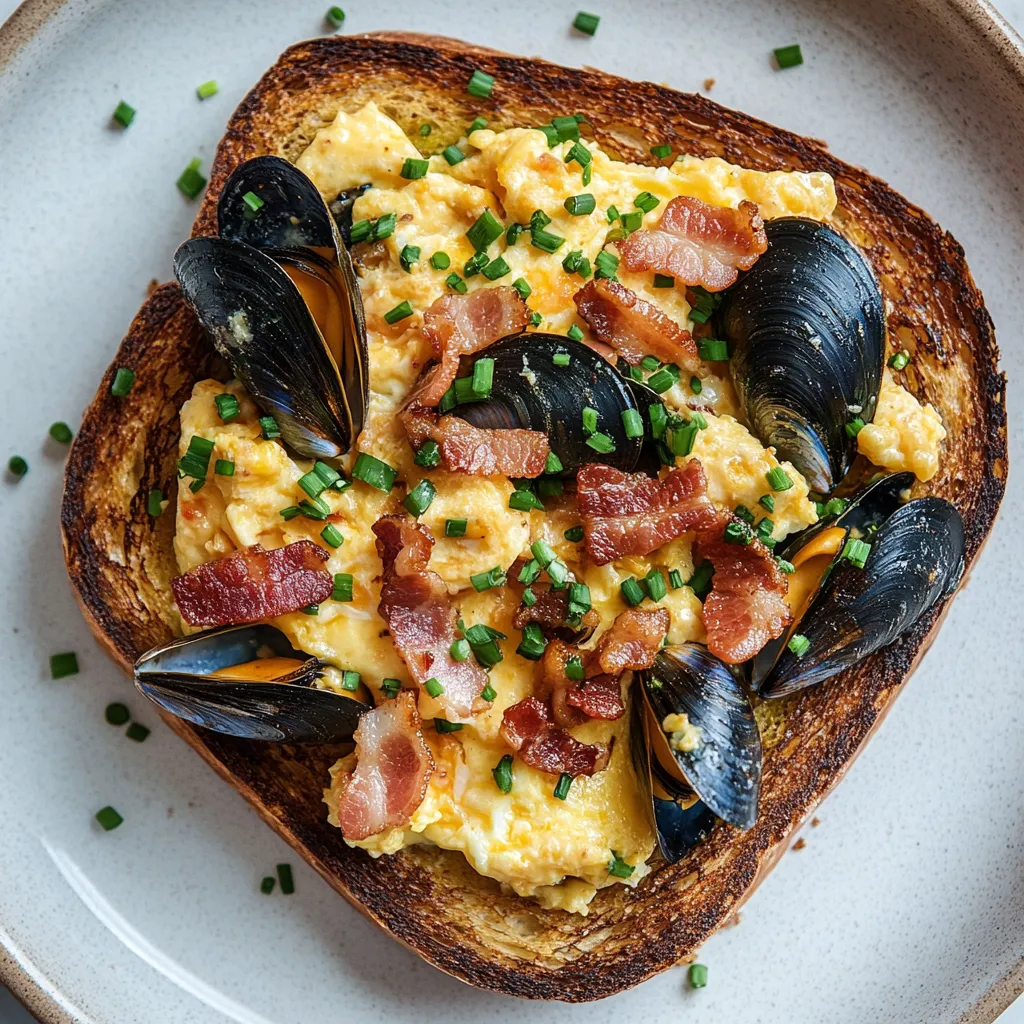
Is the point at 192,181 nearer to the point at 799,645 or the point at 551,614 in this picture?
the point at 551,614

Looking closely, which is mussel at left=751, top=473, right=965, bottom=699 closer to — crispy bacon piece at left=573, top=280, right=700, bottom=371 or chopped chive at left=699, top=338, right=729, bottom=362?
chopped chive at left=699, top=338, right=729, bottom=362

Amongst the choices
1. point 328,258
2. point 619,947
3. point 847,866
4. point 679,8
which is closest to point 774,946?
point 847,866

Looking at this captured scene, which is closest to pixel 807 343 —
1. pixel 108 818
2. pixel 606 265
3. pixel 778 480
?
pixel 778 480

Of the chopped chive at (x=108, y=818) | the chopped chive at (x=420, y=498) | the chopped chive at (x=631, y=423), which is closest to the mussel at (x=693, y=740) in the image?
the chopped chive at (x=631, y=423)

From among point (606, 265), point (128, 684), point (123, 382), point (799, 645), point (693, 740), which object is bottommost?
point (128, 684)

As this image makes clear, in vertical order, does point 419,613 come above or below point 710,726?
below

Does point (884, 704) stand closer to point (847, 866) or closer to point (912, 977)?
point (847, 866)

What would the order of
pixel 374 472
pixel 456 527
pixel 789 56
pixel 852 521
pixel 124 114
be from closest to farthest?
1. pixel 456 527
2. pixel 374 472
3. pixel 852 521
4. pixel 124 114
5. pixel 789 56

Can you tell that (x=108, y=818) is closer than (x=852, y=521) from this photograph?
No

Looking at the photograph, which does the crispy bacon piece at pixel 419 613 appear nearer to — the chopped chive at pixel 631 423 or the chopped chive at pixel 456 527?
the chopped chive at pixel 456 527
